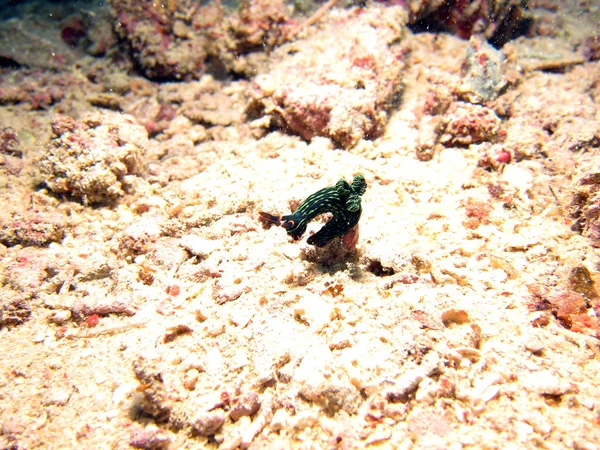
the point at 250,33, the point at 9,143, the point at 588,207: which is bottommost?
the point at 9,143

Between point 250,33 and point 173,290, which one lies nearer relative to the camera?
point 173,290

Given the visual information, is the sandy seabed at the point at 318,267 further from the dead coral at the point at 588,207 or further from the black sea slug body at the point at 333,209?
the black sea slug body at the point at 333,209

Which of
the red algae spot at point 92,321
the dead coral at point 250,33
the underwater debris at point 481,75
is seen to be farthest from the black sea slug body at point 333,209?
the dead coral at point 250,33

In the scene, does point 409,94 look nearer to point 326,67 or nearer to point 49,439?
point 326,67

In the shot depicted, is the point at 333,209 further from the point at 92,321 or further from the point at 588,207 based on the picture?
the point at 588,207

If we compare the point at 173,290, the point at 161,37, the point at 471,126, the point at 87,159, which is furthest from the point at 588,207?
the point at 161,37

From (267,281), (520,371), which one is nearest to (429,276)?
(520,371)
